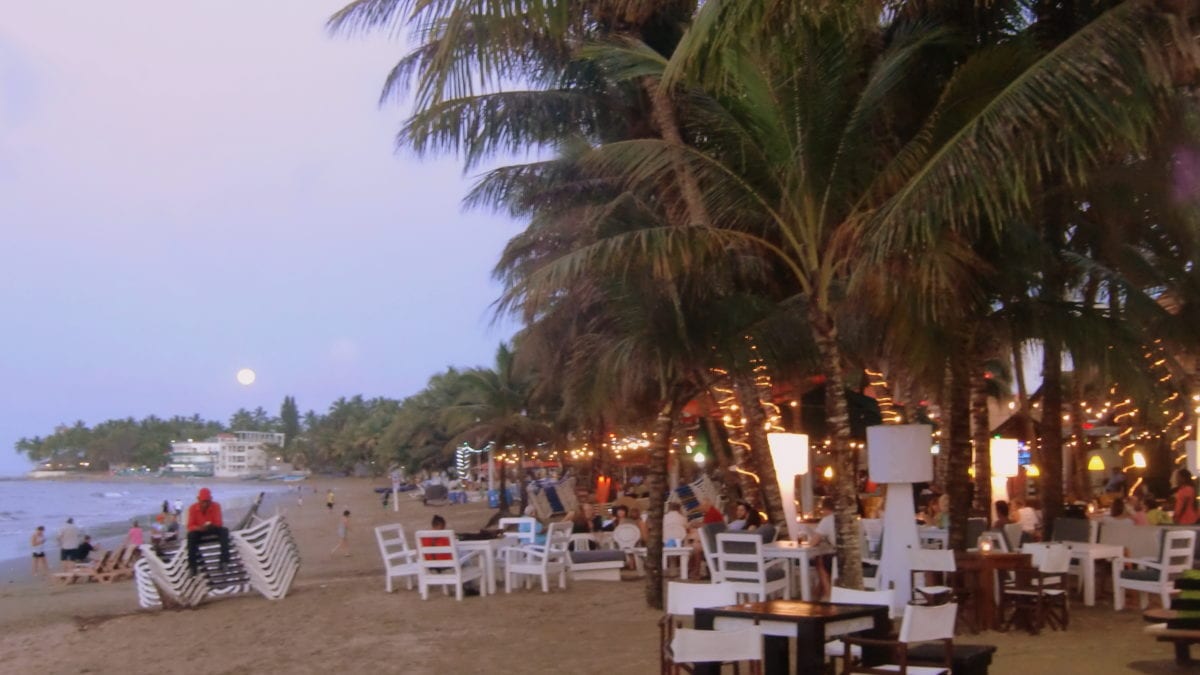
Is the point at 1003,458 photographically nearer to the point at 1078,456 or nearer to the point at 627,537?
the point at 627,537

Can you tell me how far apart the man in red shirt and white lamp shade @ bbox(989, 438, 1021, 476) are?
10176 mm

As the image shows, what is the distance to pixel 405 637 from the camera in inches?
401

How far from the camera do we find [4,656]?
36.5 ft

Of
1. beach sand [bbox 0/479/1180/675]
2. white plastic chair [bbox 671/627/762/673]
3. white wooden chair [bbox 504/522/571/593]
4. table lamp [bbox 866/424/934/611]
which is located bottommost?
beach sand [bbox 0/479/1180/675]

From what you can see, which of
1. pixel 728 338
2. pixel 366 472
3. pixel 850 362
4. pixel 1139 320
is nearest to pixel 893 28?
pixel 728 338

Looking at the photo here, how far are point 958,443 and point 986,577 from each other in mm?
2765

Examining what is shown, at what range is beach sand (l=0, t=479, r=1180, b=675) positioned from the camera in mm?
8523

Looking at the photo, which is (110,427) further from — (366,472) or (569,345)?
(569,345)

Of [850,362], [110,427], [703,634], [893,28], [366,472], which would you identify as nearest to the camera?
[703,634]

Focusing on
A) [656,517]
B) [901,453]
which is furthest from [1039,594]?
[656,517]

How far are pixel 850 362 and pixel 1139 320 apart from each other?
422 centimetres

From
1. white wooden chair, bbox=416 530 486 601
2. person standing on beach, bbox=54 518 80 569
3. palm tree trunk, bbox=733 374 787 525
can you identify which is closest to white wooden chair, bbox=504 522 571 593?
white wooden chair, bbox=416 530 486 601

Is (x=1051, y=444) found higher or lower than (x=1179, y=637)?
higher

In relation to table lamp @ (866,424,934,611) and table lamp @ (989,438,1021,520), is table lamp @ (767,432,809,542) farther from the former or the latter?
table lamp @ (989,438,1021,520)
